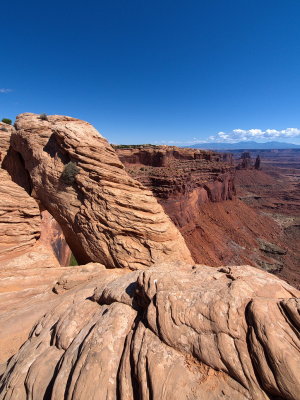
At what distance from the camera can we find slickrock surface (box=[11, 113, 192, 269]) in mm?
10852

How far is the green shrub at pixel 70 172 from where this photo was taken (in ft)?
39.8

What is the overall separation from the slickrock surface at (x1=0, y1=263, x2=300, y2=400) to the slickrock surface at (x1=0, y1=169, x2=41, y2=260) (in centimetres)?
640

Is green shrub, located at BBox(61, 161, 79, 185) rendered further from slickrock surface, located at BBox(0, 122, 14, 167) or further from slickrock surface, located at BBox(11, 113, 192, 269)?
slickrock surface, located at BBox(0, 122, 14, 167)

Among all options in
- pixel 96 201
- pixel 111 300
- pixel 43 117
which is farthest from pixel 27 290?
pixel 43 117

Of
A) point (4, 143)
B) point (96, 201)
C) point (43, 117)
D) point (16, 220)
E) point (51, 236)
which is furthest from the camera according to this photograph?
point (4, 143)

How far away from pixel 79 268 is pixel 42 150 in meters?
8.71

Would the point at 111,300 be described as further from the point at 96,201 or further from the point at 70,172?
the point at 70,172

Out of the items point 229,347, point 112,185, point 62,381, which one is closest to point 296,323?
point 229,347

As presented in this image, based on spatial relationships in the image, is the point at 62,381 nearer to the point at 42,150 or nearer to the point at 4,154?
the point at 42,150

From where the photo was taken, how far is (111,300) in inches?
261

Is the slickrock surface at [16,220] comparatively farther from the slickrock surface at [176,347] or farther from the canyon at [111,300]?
the slickrock surface at [176,347]

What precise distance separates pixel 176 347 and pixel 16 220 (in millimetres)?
11499

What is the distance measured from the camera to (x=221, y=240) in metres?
37.1

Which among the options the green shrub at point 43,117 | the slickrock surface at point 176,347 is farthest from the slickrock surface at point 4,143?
the slickrock surface at point 176,347
